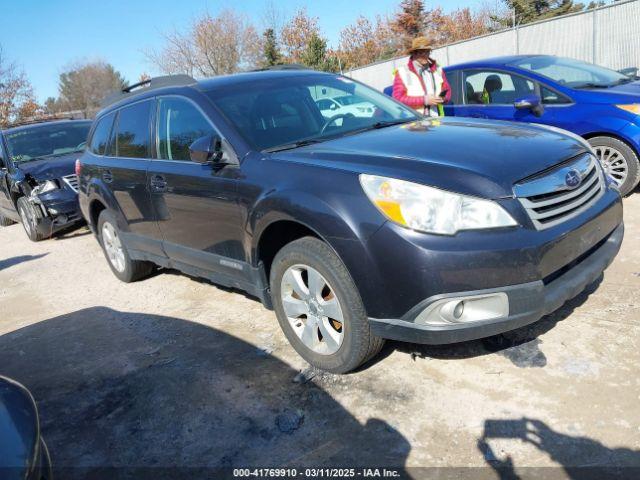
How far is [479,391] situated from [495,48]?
1921cm

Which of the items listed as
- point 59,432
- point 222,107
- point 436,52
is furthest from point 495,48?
point 59,432

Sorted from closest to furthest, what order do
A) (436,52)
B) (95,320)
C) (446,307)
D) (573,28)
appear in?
(446,307)
(95,320)
(573,28)
(436,52)

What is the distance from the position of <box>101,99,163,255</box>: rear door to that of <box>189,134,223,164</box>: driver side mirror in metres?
1.03

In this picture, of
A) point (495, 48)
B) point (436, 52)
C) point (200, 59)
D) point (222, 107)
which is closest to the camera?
point (222, 107)

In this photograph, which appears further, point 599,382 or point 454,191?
point 599,382

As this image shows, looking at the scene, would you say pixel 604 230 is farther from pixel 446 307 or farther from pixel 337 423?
pixel 337 423

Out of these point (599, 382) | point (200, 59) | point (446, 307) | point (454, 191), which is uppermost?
point (200, 59)

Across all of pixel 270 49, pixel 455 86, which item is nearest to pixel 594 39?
pixel 455 86

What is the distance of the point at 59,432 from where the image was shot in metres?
2.93

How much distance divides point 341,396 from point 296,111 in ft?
6.40

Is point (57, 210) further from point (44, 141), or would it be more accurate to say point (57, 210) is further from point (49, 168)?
point (44, 141)

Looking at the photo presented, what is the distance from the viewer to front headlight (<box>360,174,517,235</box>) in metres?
2.45

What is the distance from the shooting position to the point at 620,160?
5.38 metres

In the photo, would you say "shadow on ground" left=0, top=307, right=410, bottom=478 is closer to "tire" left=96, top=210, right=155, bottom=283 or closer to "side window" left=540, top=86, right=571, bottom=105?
"tire" left=96, top=210, right=155, bottom=283
